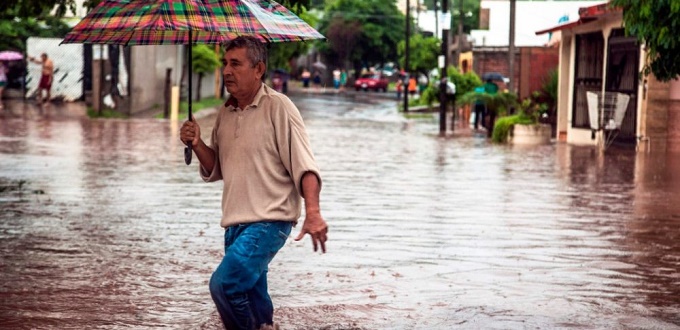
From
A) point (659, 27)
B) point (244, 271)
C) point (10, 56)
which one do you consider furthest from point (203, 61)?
point (244, 271)

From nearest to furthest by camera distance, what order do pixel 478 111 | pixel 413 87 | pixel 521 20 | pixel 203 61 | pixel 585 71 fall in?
pixel 585 71 → pixel 478 111 → pixel 203 61 → pixel 521 20 → pixel 413 87

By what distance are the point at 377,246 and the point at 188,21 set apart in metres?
5.04

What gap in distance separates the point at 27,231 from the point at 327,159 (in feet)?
33.9

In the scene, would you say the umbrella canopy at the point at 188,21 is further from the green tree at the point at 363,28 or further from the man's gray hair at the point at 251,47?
the green tree at the point at 363,28

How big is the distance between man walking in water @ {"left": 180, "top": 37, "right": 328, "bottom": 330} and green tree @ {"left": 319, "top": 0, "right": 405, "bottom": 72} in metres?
92.7

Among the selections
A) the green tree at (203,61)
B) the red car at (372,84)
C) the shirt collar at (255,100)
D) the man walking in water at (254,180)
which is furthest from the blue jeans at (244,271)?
the red car at (372,84)

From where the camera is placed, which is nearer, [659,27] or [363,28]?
[659,27]

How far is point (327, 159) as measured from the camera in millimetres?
21609

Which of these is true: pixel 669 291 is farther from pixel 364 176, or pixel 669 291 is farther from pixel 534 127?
pixel 534 127

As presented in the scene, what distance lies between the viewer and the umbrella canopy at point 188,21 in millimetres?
6250

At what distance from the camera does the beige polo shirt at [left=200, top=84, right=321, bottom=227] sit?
5.93m

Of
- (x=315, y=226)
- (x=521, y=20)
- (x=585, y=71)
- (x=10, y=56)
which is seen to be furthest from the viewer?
(x=521, y=20)

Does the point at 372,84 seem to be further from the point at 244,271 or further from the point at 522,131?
the point at 244,271

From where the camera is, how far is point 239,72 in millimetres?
5980
